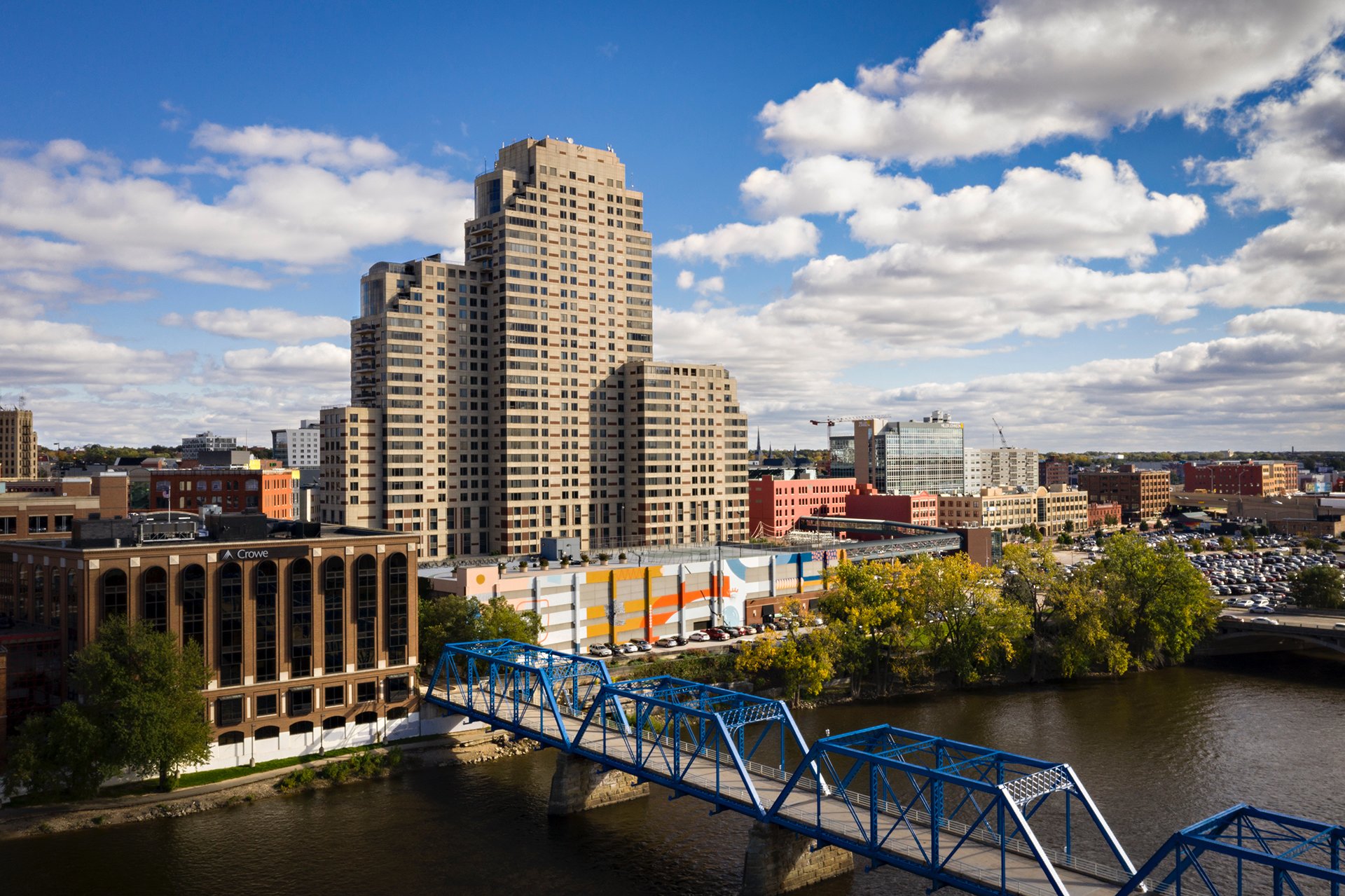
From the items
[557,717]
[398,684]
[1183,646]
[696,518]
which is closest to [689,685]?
[557,717]

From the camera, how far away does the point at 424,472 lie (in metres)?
121

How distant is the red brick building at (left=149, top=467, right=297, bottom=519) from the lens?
142375mm

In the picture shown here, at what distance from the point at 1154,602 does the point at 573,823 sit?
65.4m

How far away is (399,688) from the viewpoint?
65938mm

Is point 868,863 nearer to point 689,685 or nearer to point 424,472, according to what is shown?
point 689,685

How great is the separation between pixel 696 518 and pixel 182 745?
9226 centimetres

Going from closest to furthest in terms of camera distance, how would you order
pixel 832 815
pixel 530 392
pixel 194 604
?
1. pixel 832 815
2. pixel 194 604
3. pixel 530 392

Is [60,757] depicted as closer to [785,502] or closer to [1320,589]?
[1320,589]

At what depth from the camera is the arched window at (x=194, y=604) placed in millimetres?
58312

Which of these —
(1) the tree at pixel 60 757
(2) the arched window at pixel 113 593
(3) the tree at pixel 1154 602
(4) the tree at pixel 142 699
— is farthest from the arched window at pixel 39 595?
(3) the tree at pixel 1154 602

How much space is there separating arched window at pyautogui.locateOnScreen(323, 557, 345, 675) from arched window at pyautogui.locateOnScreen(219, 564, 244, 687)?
5.00 m

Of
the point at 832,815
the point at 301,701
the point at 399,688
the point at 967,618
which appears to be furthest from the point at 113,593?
the point at 967,618

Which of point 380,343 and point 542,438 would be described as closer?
point 380,343

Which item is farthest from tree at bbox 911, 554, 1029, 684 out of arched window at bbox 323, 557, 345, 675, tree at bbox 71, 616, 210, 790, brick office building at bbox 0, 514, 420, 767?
tree at bbox 71, 616, 210, 790
